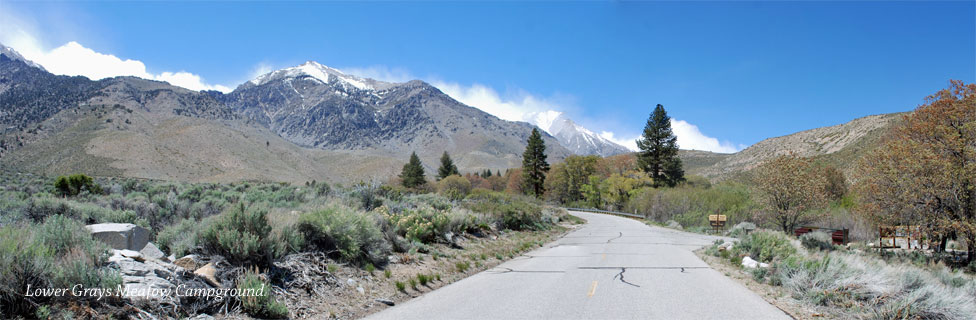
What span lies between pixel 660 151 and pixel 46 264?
63.5 m

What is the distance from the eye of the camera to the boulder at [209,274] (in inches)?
250

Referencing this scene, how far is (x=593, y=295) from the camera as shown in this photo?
824cm

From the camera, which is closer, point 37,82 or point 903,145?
point 903,145

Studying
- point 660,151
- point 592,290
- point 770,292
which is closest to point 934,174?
point 770,292

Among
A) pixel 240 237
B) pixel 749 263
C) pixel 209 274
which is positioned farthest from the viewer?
pixel 749 263

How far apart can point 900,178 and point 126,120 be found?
12934 cm

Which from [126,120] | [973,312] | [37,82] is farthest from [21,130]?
[973,312]

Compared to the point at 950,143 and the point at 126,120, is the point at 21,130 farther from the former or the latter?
the point at 950,143

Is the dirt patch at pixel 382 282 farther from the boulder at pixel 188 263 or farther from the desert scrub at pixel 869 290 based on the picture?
the desert scrub at pixel 869 290

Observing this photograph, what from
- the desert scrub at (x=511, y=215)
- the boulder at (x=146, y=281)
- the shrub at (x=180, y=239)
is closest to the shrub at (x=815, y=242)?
the desert scrub at (x=511, y=215)

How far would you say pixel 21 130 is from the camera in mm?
93812

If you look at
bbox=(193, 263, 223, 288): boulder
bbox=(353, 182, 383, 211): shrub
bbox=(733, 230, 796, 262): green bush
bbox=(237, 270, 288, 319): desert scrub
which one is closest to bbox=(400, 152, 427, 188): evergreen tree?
bbox=(353, 182, 383, 211): shrub

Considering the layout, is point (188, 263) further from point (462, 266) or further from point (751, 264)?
point (751, 264)

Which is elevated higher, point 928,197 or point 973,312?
point 928,197
